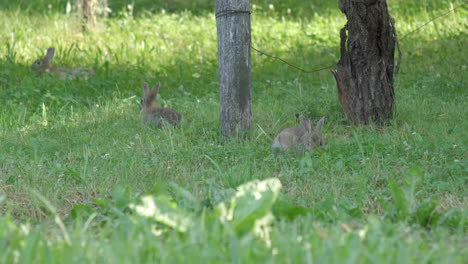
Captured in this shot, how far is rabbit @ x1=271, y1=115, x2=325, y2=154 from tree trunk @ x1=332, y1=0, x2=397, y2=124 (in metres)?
0.99

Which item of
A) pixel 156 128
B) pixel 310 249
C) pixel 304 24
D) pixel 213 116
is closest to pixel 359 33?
pixel 213 116

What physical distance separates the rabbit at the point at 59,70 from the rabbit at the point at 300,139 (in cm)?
483

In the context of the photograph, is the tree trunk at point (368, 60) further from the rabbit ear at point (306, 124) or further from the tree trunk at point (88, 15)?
the tree trunk at point (88, 15)

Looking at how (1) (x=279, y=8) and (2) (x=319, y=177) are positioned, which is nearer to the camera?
(2) (x=319, y=177)

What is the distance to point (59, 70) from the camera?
34.6ft

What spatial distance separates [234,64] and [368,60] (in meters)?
1.48

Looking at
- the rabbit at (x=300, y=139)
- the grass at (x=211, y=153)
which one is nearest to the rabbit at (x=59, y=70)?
the grass at (x=211, y=153)

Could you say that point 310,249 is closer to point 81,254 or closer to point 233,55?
point 81,254

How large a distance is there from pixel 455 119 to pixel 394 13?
654 centimetres

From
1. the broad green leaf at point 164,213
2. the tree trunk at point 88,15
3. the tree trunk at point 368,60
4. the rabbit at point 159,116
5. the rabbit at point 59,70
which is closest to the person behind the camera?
the broad green leaf at point 164,213

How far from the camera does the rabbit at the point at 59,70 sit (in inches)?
404

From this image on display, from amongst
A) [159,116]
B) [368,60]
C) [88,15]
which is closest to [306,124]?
[368,60]

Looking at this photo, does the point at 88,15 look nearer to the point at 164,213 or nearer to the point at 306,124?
the point at 306,124

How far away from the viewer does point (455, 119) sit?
7312 mm
